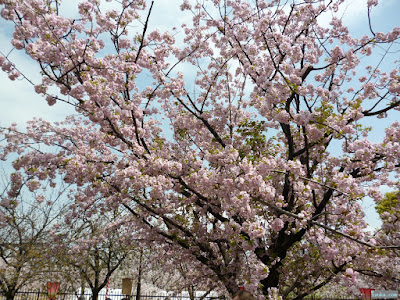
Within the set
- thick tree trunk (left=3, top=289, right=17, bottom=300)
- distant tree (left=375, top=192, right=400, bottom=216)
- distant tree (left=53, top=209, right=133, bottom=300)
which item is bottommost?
thick tree trunk (left=3, top=289, right=17, bottom=300)

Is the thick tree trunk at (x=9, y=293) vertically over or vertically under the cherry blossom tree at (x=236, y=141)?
under

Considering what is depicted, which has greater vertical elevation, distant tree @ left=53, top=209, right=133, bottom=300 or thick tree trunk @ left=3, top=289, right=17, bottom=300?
distant tree @ left=53, top=209, right=133, bottom=300

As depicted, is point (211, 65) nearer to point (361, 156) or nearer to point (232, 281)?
point (361, 156)

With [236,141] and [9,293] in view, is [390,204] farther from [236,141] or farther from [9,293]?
[9,293]

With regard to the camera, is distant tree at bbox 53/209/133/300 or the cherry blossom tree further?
distant tree at bbox 53/209/133/300

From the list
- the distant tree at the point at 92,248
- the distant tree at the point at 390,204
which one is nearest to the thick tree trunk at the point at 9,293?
the distant tree at the point at 92,248

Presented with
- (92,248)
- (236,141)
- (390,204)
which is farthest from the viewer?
(390,204)

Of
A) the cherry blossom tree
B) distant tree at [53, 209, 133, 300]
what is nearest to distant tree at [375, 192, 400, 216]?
the cherry blossom tree

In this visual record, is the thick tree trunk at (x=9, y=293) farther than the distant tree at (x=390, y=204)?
Yes

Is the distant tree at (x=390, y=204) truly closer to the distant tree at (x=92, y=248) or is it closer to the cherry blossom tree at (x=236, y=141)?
the cherry blossom tree at (x=236, y=141)

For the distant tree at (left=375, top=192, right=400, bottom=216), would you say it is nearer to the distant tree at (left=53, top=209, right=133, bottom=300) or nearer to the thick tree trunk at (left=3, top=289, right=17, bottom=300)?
the distant tree at (left=53, top=209, right=133, bottom=300)

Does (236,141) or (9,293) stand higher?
(236,141)

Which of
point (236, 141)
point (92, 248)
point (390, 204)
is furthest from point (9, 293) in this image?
point (390, 204)

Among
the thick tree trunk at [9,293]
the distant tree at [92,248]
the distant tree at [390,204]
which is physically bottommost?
the thick tree trunk at [9,293]
